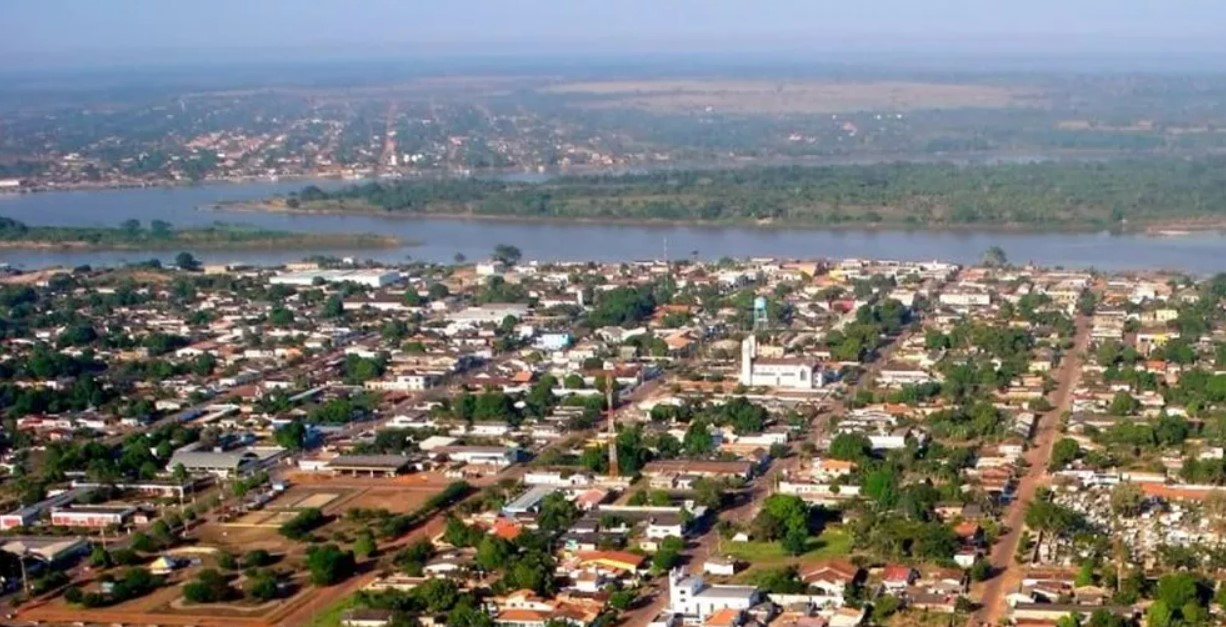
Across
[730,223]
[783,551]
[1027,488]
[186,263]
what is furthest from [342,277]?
[783,551]

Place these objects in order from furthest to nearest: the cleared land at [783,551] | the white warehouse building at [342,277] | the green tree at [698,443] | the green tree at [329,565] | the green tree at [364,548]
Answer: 1. the white warehouse building at [342,277]
2. the green tree at [698,443]
3. the green tree at [364,548]
4. the cleared land at [783,551]
5. the green tree at [329,565]

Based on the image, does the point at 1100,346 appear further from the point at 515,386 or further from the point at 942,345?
the point at 515,386

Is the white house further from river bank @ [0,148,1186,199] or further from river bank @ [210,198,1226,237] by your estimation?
river bank @ [0,148,1186,199]

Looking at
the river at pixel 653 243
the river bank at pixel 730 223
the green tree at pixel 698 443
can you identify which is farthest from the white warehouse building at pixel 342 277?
the green tree at pixel 698 443

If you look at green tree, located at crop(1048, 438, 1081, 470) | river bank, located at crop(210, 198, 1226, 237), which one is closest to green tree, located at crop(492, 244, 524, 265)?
river bank, located at crop(210, 198, 1226, 237)

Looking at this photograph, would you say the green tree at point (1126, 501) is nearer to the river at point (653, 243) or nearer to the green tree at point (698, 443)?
the green tree at point (698, 443)

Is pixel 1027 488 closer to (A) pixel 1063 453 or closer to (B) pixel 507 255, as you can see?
(A) pixel 1063 453
